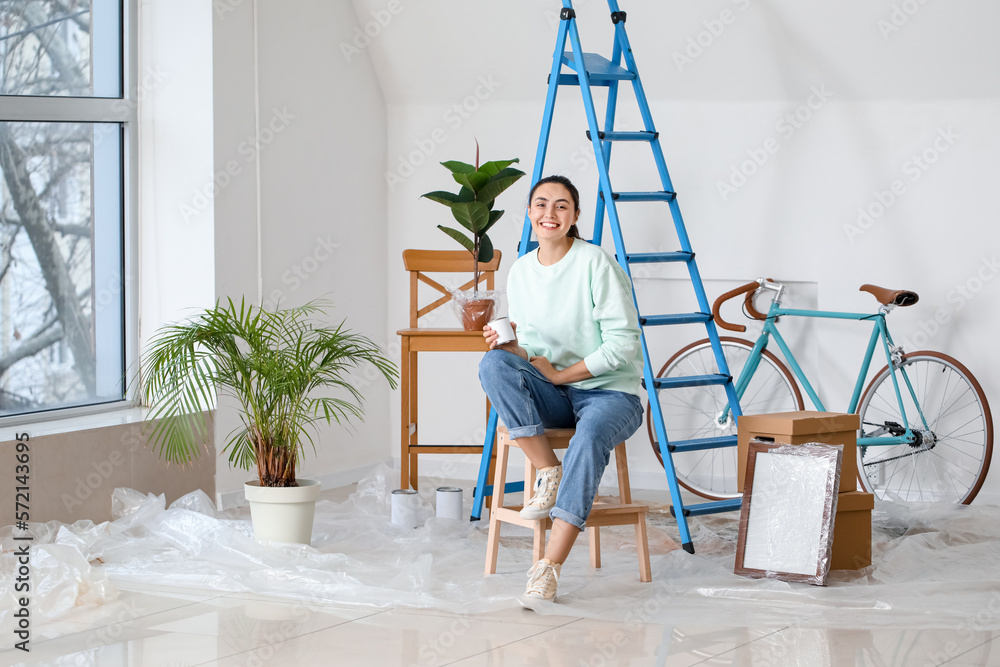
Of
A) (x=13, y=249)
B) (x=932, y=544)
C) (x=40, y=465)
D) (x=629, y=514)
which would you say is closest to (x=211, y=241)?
(x=13, y=249)

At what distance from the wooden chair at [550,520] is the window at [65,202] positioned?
5.21 feet

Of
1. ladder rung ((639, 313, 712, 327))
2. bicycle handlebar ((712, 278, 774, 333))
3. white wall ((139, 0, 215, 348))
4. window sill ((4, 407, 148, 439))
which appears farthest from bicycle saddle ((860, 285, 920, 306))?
window sill ((4, 407, 148, 439))

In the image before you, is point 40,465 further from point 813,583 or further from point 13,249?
point 813,583

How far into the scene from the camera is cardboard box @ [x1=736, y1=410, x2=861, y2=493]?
114 inches

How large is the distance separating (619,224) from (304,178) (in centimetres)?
138

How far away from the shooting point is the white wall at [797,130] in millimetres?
3799

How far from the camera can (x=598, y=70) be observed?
137 inches

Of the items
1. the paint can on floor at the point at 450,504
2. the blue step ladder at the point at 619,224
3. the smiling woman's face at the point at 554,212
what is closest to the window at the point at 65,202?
the paint can on floor at the point at 450,504

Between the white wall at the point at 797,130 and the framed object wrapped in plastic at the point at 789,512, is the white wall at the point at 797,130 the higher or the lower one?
the higher one

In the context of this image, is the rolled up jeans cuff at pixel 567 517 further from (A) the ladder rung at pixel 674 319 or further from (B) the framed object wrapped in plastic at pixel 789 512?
(A) the ladder rung at pixel 674 319

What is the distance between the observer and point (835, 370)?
13.2ft

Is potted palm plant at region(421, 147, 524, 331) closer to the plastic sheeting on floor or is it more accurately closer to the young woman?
the young woman

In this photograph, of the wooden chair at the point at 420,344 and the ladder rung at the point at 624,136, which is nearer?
the ladder rung at the point at 624,136

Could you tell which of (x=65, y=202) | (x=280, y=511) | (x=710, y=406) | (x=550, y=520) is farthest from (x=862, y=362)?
(x=65, y=202)
